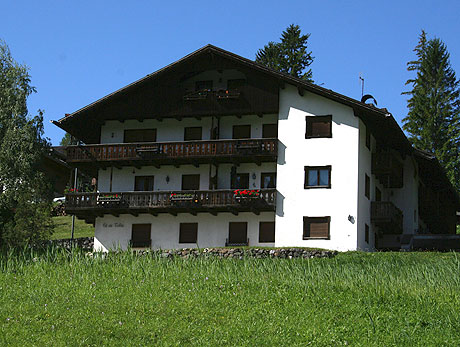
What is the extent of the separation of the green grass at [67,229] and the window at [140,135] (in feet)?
29.1

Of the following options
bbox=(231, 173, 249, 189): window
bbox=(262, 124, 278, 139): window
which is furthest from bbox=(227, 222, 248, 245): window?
bbox=(262, 124, 278, 139): window

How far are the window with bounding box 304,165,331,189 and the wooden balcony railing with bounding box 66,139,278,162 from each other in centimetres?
196

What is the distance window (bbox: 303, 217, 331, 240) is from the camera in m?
41.8

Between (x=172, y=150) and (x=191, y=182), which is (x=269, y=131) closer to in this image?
(x=191, y=182)

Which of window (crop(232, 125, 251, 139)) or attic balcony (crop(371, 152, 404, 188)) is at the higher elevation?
window (crop(232, 125, 251, 139))

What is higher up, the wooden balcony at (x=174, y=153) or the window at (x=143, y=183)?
the wooden balcony at (x=174, y=153)

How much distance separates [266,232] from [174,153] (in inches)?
246

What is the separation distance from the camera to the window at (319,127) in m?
43.0

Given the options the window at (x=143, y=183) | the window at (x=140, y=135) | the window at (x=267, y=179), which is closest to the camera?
the window at (x=267, y=179)

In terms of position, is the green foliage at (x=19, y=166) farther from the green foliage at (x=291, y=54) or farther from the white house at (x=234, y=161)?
the green foliage at (x=291, y=54)

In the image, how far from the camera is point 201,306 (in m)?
21.8

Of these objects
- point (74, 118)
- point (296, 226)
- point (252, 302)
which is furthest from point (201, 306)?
point (74, 118)

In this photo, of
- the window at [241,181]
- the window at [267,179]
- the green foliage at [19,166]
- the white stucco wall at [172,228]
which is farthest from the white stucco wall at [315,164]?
the green foliage at [19,166]

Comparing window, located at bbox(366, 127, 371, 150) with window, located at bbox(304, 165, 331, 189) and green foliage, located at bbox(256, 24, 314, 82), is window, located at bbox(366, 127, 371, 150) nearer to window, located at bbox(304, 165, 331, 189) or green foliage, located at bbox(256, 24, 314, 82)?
window, located at bbox(304, 165, 331, 189)
